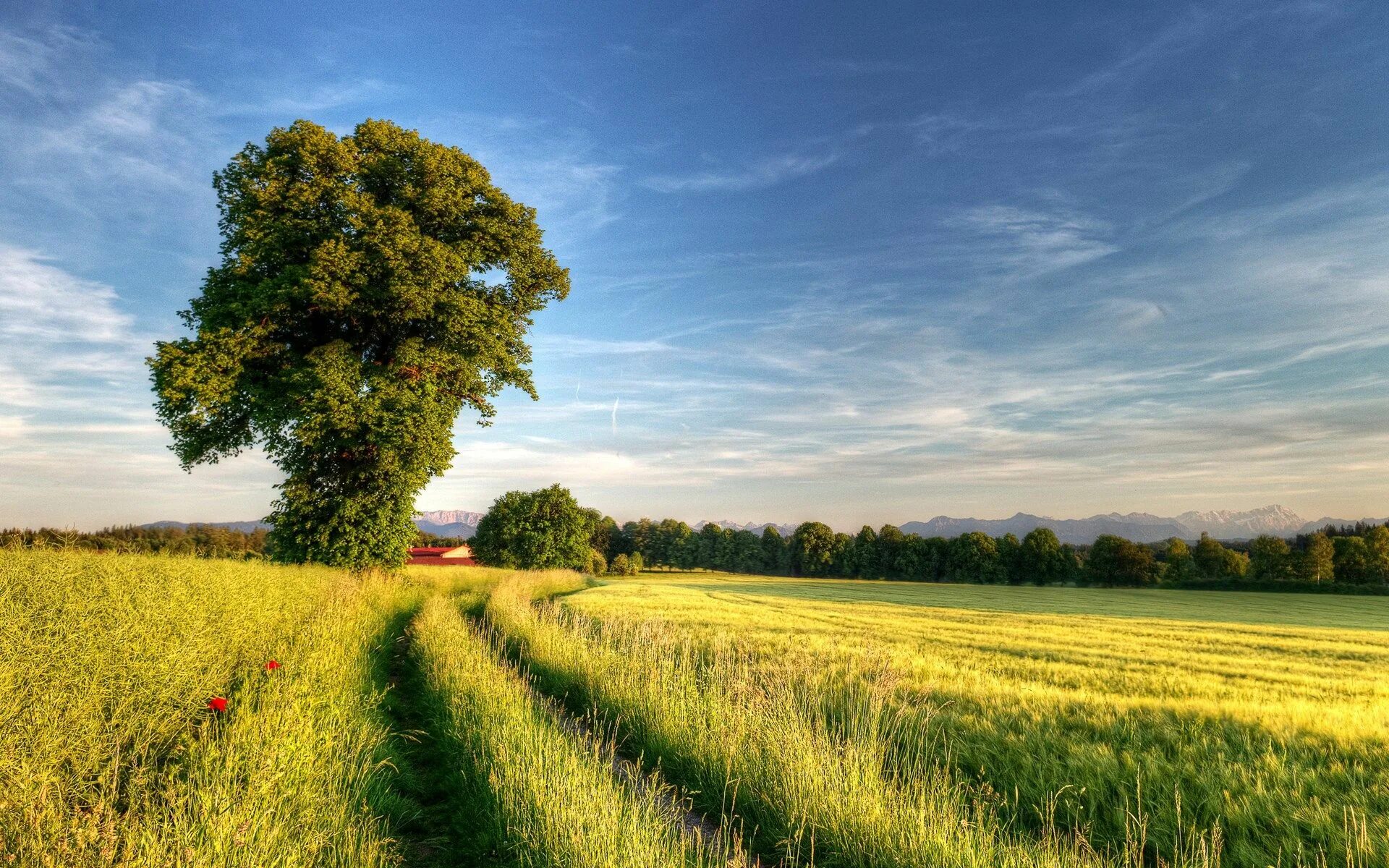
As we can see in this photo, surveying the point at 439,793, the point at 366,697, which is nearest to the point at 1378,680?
the point at 439,793

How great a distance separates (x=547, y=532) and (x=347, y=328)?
54388 mm

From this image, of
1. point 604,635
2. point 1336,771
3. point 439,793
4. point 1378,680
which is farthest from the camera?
point 604,635

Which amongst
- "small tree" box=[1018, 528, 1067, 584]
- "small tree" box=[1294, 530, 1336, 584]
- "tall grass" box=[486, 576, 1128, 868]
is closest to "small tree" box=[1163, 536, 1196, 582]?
"small tree" box=[1294, 530, 1336, 584]

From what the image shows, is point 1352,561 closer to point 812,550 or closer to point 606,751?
point 812,550

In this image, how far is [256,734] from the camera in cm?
529

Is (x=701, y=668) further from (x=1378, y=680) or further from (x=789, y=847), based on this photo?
(x=1378, y=680)

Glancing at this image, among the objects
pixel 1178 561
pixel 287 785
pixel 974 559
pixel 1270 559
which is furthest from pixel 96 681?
pixel 1178 561

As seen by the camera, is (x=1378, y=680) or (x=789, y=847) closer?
(x=789, y=847)

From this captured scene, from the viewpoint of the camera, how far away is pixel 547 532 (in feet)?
246

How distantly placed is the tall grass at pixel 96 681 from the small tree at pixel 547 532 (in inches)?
2595

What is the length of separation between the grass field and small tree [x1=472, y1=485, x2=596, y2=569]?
191ft

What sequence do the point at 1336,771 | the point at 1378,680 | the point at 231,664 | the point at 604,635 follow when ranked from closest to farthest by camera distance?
the point at 1336,771 < the point at 231,664 < the point at 1378,680 < the point at 604,635

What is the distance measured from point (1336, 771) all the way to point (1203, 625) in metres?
25.8

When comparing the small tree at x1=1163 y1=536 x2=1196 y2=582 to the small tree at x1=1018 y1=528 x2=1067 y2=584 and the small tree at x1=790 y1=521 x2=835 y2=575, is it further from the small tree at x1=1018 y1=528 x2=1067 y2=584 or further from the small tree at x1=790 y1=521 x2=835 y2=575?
the small tree at x1=790 y1=521 x2=835 y2=575
